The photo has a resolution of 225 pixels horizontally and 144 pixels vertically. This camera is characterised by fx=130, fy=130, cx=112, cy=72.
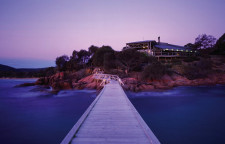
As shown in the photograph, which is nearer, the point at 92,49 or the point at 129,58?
the point at 129,58

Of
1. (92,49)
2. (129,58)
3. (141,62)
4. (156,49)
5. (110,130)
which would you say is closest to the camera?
(110,130)

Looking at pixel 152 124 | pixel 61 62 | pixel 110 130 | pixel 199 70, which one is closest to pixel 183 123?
pixel 152 124

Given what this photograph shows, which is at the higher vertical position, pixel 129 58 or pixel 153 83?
pixel 129 58

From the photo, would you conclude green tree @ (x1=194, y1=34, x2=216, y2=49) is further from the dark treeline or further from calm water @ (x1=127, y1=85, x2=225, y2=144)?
calm water @ (x1=127, y1=85, x2=225, y2=144)

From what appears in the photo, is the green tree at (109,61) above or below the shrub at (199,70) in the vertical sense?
above

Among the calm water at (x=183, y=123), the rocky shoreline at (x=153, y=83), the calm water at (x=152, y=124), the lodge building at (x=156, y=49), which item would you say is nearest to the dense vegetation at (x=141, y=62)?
the rocky shoreline at (x=153, y=83)

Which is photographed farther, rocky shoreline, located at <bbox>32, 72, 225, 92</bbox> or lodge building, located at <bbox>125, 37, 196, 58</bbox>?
lodge building, located at <bbox>125, 37, 196, 58</bbox>

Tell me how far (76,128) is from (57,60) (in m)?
47.3

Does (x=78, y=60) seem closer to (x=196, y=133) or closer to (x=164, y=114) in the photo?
(x=164, y=114)

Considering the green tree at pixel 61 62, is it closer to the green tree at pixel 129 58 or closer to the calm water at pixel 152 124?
the green tree at pixel 129 58

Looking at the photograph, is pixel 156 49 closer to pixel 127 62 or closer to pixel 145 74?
pixel 127 62

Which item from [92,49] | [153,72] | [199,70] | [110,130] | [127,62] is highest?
[92,49]

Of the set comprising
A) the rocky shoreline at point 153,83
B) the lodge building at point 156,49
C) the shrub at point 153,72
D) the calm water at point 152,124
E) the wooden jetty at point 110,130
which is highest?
the lodge building at point 156,49

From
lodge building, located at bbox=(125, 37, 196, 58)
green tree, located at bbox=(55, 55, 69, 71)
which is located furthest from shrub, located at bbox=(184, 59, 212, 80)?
green tree, located at bbox=(55, 55, 69, 71)
